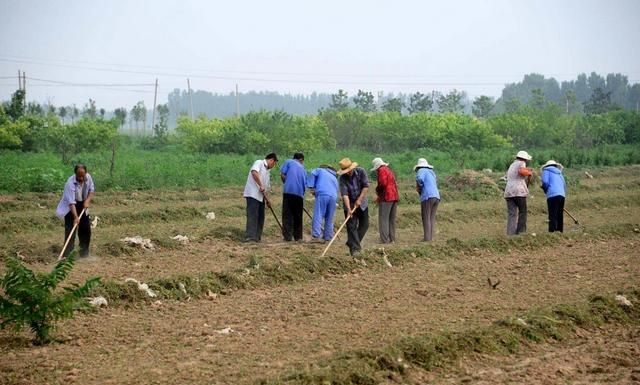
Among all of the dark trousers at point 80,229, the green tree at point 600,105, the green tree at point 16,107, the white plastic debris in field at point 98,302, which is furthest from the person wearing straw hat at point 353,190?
the green tree at point 600,105

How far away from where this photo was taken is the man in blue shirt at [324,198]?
13.7 m

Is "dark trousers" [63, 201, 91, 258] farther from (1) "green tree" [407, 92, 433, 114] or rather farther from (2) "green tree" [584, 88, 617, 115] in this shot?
(2) "green tree" [584, 88, 617, 115]

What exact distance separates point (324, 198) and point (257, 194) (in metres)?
1.12

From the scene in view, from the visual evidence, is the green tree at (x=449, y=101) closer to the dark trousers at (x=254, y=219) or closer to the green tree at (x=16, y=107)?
the green tree at (x=16, y=107)

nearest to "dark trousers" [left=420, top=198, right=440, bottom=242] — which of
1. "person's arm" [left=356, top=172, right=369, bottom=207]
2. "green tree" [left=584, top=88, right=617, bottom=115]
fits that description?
"person's arm" [left=356, top=172, right=369, bottom=207]

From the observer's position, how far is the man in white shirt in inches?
541

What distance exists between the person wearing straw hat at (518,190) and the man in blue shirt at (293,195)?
3.65 m

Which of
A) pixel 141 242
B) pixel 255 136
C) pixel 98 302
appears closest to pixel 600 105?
pixel 255 136

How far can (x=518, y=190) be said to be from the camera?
571 inches

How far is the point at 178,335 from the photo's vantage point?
794 cm

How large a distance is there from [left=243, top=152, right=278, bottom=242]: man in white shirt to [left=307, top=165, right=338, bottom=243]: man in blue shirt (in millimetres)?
748

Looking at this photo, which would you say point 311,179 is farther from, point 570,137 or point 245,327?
point 570,137

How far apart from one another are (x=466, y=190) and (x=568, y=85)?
5219 inches

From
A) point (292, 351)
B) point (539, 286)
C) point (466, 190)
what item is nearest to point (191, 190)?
point (466, 190)
